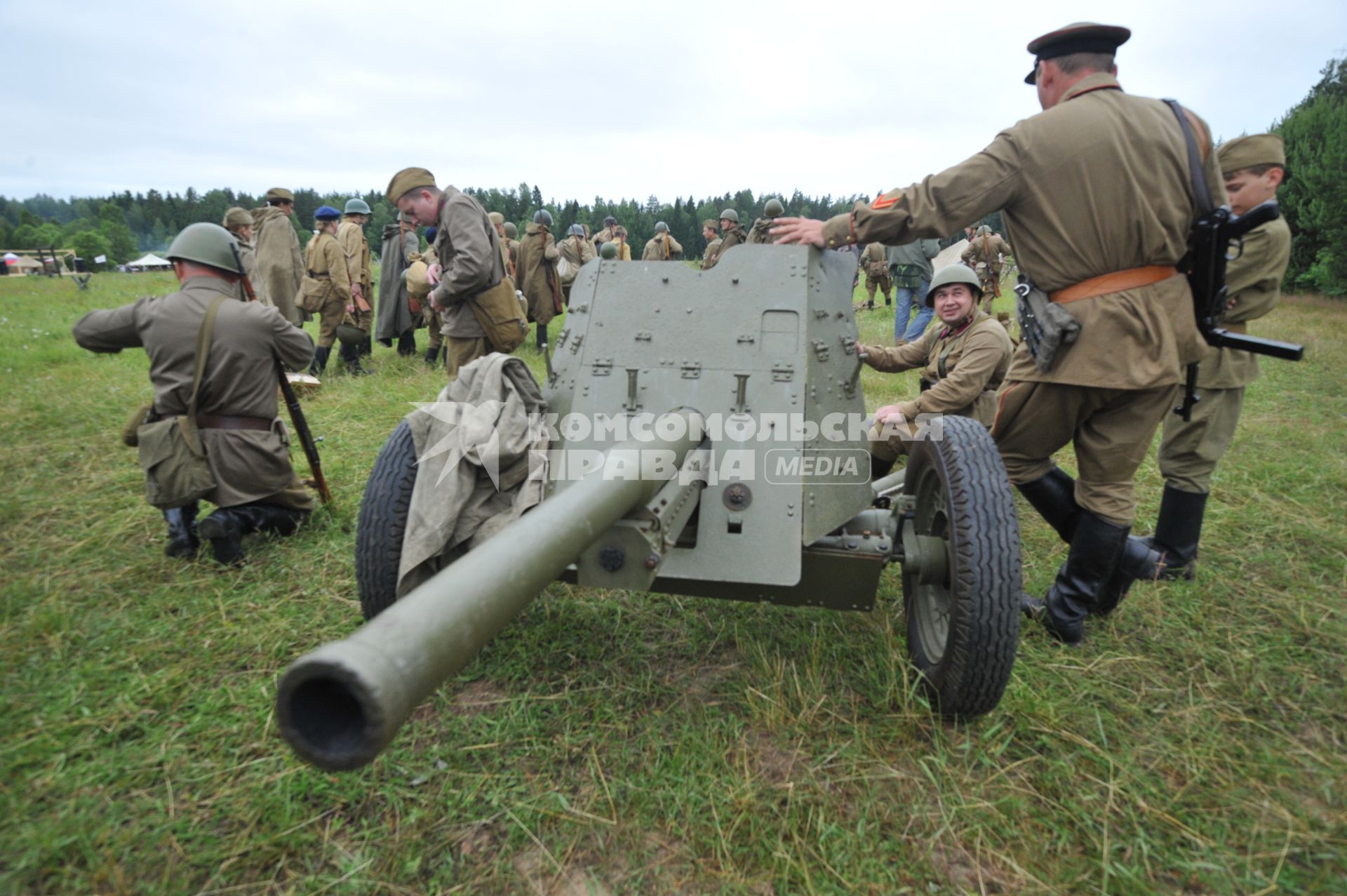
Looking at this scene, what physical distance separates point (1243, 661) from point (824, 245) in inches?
94.7

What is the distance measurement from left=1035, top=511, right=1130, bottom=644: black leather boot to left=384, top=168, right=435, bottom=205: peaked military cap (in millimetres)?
4196

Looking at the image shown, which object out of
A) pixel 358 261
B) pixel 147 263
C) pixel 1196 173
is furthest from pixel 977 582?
pixel 147 263

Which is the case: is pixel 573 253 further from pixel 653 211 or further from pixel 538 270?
pixel 653 211

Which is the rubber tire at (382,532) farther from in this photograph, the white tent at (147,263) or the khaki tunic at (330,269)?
the white tent at (147,263)

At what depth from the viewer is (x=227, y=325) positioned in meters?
3.43

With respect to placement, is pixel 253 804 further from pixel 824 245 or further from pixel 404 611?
pixel 824 245

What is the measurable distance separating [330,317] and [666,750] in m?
6.89

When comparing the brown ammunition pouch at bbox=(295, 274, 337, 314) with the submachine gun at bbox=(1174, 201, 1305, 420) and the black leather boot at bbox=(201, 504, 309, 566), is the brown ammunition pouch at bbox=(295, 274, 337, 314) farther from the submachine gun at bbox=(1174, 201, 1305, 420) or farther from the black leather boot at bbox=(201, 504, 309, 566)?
the submachine gun at bbox=(1174, 201, 1305, 420)

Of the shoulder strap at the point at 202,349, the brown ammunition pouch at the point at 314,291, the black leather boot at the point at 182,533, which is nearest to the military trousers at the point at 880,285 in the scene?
the brown ammunition pouch at the point at 314,291

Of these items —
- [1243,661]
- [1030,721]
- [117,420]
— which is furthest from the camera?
[117,420]

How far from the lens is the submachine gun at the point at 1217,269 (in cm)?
250

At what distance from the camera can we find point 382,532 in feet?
8.47

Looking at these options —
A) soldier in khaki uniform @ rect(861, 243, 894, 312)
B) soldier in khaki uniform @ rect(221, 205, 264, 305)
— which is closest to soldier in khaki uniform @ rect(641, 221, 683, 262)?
soldier in khaki uniform @ rect(861, 243, 894, 312)

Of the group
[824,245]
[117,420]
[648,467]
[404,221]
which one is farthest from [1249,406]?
[117,420]
